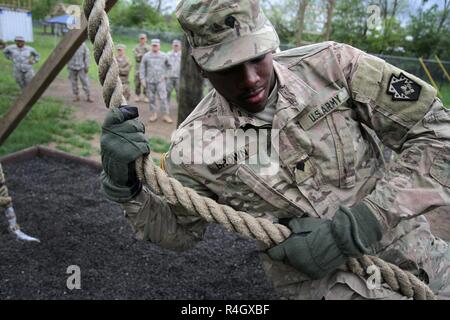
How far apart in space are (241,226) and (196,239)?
50 cm

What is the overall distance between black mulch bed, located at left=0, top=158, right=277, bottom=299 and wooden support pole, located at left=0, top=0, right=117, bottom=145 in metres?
0.92

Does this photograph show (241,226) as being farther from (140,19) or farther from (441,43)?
(140,19)

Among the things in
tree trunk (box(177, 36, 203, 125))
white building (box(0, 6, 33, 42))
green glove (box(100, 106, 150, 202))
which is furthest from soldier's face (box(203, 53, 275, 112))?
white building (box(0, 6, 33, 42))

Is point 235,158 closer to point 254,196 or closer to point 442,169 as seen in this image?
point 254,196

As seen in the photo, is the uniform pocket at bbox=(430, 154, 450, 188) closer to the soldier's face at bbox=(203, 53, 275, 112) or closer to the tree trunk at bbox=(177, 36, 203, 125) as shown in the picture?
the soldier's face at bbox=(203, 53, 275, 112)

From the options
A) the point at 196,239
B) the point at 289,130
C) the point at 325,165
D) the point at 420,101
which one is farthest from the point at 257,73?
the point at 196,239

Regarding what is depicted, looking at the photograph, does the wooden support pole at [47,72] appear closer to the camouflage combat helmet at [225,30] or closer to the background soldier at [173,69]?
the camouflage combat helmet at [225,30]

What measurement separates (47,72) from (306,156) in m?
2.96

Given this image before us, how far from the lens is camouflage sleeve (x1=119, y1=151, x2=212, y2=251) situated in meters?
1.65

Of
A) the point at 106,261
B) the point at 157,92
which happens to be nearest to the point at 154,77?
the point at 157,92

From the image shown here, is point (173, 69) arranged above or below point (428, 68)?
below

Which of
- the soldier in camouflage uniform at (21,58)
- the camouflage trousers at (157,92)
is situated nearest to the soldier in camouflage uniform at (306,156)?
the camouflage trousers at (157,92)

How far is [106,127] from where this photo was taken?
1.42m

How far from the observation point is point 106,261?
3555 millimetres
